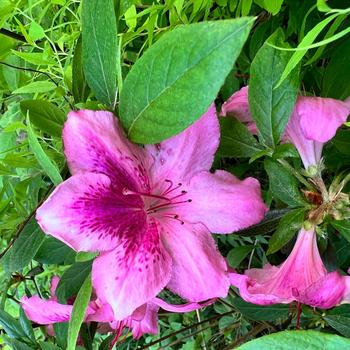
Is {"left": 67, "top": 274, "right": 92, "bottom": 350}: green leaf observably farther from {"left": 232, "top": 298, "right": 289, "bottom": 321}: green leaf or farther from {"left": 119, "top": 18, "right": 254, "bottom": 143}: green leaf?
{"left": 232, "top": 298, "right": 289, "bottom": 321}: green leaf

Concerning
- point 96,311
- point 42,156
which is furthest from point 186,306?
point 42,156

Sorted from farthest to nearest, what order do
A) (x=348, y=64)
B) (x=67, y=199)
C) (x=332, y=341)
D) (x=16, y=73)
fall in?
1. (x=16, y=73)
2. (x=348, y=64)
3. (x=67, y=199)
4. (x=332, y=341)

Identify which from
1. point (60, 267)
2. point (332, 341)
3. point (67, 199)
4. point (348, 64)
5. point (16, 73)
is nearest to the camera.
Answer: point (332, 341)

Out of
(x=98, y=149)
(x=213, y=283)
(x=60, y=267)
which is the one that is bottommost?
(x=60, y=267)

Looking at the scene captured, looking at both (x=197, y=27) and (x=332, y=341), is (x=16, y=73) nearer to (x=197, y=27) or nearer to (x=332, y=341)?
(x=197, y=27)

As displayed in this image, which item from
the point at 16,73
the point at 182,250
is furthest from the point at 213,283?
the point at 16,73

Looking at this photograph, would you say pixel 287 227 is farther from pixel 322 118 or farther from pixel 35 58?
pixel 35 58

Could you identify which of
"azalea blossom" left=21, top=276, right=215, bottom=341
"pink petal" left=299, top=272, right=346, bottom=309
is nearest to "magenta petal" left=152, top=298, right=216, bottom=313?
"azalea blossom" left=21, top=276, right=215, bottom=341
